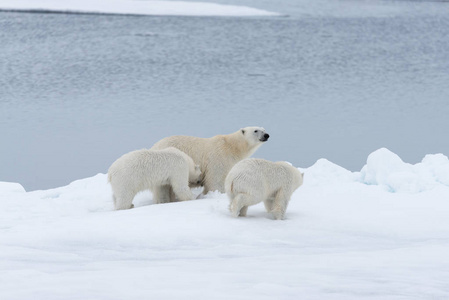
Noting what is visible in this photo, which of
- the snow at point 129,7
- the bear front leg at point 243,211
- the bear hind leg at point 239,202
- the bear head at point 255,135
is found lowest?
the bear front leg at point 243,211

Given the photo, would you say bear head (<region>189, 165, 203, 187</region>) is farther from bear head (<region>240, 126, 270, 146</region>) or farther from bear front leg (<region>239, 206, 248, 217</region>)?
bear front leg (<region>239, 206, 248, 217</region>)

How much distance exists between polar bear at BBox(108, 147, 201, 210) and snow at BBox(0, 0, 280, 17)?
1910 centimetres

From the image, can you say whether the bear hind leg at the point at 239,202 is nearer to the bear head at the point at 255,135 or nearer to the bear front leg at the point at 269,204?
the bear front leg at the point at 269,204

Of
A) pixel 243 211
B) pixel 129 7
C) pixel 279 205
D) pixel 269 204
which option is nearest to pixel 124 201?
pixel 243 211

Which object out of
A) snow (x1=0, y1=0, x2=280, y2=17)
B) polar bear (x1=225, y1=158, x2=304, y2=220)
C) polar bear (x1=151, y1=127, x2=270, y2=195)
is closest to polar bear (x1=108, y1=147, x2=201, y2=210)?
polar bear (x1=151, y1=127, x2=270, y2=195)

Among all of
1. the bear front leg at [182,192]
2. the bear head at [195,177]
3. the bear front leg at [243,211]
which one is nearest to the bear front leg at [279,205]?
the bear front leg at [243,211]

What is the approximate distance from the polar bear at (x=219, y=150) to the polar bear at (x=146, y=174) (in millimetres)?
492

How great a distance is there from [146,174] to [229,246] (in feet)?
4.85

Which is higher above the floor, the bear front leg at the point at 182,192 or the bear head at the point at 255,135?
the bear head at the point at 255,135

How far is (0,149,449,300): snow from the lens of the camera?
3117 millimetres

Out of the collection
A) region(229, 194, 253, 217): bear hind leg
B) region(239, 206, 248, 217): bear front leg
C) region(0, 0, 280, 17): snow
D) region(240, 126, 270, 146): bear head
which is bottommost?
region(239, 206, 248, 217): bear front leg

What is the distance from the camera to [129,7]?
80.7 ft

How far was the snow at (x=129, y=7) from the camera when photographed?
2388 centimetres

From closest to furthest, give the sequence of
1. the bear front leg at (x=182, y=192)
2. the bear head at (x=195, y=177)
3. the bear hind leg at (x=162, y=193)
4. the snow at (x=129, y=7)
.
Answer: the bear front leg at (x=182, y=192) < the bear hind leg at (x=162, y=193) < the bear head at (x=195, y=177) < the snow at (x=129, y=7)
